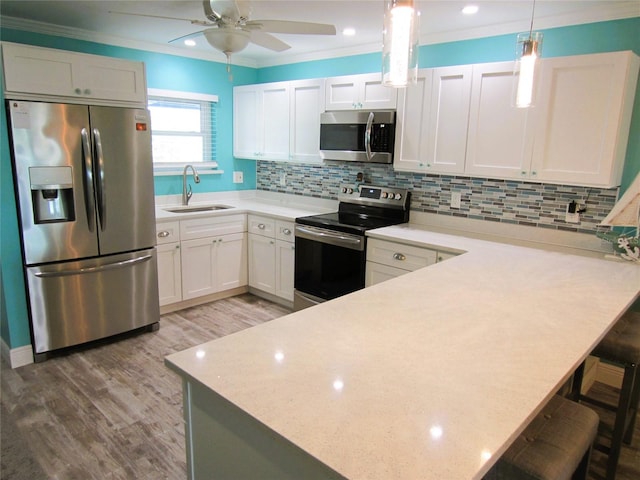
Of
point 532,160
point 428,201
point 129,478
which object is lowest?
point 129,478

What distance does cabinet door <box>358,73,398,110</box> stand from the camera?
341 centimetres

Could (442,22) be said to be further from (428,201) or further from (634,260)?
(634,260)

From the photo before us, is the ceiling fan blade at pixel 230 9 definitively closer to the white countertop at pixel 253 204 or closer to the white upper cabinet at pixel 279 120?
the white upper cabinet at pixel 279 120

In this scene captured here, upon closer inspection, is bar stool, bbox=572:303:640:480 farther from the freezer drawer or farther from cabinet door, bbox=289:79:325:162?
the freezer drawer

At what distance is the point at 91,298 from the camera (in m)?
3.20

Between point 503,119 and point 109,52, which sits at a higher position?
point 109,52

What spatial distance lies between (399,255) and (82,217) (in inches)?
87.5

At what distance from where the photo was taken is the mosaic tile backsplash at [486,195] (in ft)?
9.37

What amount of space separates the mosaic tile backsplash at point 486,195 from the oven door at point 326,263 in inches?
28.3

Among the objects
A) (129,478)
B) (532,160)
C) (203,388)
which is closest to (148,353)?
(129,478)

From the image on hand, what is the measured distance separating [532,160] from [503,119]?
331 mm

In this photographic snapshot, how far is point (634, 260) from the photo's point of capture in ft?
8.40

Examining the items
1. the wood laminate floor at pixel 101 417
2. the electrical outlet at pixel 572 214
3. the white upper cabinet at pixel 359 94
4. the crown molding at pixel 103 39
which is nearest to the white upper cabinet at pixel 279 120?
the white upper cabinet at pixel 359 94

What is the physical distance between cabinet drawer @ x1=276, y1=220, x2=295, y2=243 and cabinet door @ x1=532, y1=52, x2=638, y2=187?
6.73ft
